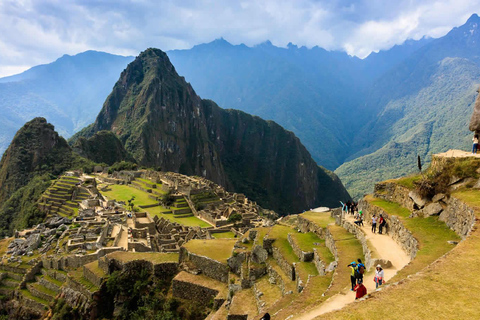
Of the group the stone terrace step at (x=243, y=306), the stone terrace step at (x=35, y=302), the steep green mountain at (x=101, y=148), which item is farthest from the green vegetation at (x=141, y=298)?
the steep green mountain at (x=101, y=148)

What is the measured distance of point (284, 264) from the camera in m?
15.2

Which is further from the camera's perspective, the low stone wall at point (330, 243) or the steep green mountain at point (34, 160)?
the steep green mountain at point (34, 160)

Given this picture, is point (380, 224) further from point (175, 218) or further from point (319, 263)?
point (175, 218)

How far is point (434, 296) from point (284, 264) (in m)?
8.71

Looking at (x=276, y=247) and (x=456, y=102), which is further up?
(x=456, y=102)

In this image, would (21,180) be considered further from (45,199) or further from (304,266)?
(304,266)

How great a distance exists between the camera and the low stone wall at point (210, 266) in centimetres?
1702

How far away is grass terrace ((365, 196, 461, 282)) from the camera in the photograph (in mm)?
9367

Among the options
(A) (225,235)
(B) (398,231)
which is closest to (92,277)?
(B) (398,231)

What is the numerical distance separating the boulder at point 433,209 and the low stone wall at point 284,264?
558 cm

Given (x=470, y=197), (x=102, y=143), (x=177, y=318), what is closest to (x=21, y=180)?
(x=102, y=143)

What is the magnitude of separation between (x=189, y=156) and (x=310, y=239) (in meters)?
166

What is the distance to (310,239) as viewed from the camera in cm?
1736

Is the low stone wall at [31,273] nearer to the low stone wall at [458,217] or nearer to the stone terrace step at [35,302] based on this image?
the stone terrace step at [35,302]
